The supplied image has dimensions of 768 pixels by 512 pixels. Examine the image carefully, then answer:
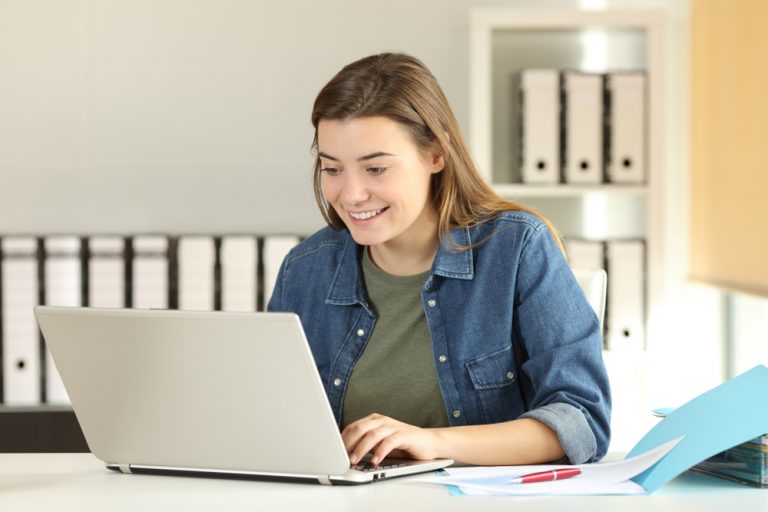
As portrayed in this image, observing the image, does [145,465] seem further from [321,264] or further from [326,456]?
[321,264]

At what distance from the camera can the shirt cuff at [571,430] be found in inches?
50.5

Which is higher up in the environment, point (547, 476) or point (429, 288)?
point (429, 288)

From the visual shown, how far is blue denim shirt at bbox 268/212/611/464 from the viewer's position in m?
1.36

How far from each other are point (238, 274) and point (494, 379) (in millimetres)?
1278

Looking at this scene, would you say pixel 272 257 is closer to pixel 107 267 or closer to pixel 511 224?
pixel 107 267

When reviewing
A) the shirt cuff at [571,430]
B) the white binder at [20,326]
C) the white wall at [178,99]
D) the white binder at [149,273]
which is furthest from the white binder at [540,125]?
the shirt cuff at [571,430]

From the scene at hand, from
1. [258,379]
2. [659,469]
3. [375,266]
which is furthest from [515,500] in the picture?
[375,266]

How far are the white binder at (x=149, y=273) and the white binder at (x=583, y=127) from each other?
1058mm

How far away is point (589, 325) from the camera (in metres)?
1.41

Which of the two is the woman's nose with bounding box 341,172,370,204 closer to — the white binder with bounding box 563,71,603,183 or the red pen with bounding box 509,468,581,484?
the red pen with bounding box 509,468,581,484

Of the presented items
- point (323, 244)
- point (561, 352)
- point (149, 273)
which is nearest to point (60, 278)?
point (149, 273)

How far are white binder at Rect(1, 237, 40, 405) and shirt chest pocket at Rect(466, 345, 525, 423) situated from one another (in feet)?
4.89

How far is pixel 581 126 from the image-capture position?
266cm

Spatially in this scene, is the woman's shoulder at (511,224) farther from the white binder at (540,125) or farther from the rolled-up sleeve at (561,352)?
the white binder at (540,125)
